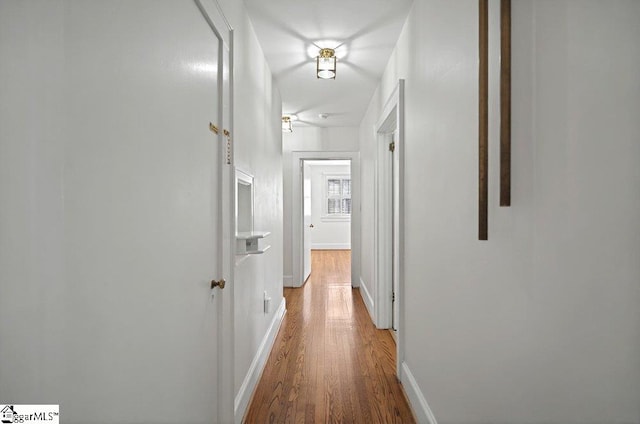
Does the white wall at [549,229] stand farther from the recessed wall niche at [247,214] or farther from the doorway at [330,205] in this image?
the doorway at [330,205]

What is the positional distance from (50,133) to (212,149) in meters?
0.97

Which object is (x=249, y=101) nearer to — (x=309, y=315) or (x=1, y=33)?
(x=1, y=33)

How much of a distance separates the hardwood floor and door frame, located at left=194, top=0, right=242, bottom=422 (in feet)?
1.58

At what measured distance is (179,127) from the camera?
1.25m

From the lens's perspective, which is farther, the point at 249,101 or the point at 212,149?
the point at 249,101

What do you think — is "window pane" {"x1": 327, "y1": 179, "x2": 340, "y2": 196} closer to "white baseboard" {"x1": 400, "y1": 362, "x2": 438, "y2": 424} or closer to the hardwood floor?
the hardwood floor

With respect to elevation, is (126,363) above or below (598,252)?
below

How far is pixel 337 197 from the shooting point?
10203 mm

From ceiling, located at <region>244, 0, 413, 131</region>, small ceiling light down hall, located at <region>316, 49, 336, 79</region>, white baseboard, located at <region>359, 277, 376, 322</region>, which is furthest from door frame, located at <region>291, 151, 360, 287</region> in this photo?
small ceiling light down hall, located at <region>316, 49, 336, 79</region>

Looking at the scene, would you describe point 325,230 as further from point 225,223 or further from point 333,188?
point 225,223

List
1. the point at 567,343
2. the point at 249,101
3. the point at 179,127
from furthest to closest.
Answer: the point at 249,101, the point at 179,127, the point at 567,343

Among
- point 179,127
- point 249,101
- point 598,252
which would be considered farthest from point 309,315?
point 598,252

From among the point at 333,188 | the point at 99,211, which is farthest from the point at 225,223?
the point at 333,188

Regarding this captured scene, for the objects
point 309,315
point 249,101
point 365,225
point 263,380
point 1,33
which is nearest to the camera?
point 1,33
